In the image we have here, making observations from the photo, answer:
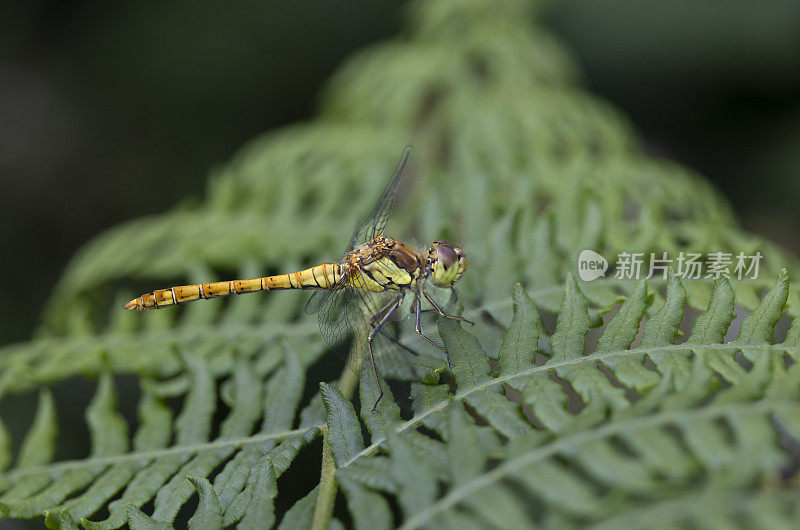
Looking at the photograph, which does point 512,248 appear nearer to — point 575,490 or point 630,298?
point 630,298

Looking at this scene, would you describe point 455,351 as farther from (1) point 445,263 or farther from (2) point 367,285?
(2) point 367,285

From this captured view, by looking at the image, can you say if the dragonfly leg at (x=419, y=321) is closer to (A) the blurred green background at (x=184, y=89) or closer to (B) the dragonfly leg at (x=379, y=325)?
(B) the dragonfly leg at (x=379, y=325)

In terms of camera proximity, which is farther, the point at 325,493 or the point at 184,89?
the point at 184,89

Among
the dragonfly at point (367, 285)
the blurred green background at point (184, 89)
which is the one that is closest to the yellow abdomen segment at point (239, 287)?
the dragonfly at point (367, 285)

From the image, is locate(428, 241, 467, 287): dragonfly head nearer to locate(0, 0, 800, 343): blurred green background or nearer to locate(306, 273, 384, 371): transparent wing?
locate(306, 273, 384, 371): transparent wing

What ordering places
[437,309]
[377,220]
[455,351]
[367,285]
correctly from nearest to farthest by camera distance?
1. [455,351]
2. [437,309]
3. [367,285]
4. [377,220]

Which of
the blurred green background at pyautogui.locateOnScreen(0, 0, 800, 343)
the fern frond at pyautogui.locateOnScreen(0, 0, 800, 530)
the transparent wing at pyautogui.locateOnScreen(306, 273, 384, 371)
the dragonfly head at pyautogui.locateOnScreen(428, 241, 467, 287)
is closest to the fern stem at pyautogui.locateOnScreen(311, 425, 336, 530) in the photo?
the fern frond at pyautogui.locateOnScreen(0, 0, 800, 530)

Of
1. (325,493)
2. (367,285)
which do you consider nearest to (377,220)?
(367,285)

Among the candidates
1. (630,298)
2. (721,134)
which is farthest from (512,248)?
(721,134)
